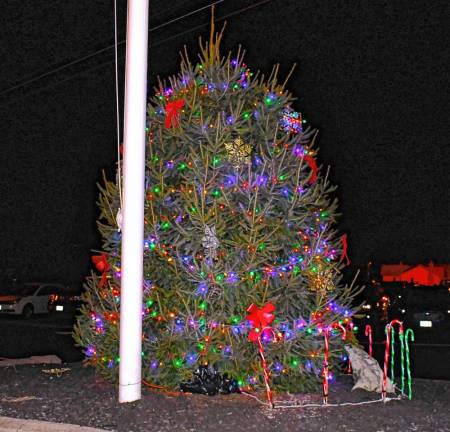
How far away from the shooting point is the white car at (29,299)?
77.3 feet

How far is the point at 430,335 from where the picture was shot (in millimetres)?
17641

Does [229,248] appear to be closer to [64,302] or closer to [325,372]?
[325,372]

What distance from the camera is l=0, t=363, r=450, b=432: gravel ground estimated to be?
6191 millimetres

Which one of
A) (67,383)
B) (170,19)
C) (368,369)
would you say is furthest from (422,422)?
(170,19)

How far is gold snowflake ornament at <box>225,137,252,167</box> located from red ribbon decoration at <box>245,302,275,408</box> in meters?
1.89

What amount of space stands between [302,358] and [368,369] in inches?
36.3

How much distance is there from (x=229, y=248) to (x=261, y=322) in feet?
3.63

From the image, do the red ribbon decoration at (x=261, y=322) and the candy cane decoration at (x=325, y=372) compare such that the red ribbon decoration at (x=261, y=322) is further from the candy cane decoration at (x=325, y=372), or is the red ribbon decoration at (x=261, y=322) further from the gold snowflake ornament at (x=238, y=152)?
the gold snowflake ornament at (x=238, y=152)

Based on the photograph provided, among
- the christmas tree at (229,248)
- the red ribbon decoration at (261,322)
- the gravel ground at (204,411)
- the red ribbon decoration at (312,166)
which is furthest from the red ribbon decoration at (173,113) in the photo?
the gravel ground at (204,411)

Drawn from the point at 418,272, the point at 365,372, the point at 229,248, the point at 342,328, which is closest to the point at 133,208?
the point at 229,248

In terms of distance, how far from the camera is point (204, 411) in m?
6.76

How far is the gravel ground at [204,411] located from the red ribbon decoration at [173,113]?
11.5 feet

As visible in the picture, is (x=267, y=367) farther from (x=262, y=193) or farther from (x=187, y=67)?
(x=187, y=67)

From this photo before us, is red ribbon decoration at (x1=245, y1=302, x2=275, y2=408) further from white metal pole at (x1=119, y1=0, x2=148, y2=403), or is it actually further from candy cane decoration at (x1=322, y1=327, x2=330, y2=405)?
white metal pole at (x1=119, y1=0, x2=148, y2=403)
